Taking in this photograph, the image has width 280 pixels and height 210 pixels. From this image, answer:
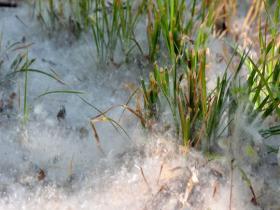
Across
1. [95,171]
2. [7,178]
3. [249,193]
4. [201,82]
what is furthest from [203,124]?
[7,178]

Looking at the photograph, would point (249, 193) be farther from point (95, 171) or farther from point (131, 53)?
point (131, 53)

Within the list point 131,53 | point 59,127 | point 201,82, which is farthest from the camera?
point 131,53

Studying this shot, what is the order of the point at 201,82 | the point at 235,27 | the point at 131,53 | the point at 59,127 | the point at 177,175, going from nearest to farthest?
the point at 201,82 < the point at 177,175 < the point at 59,127 < the point at 131,53 < the point at 235,27

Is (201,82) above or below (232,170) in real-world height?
above

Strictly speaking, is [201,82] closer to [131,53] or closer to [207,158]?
[207,158]


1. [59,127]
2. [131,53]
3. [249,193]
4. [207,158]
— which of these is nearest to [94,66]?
[131,53]

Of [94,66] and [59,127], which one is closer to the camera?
[59,127]

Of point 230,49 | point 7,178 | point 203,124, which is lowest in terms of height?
point 7,178
